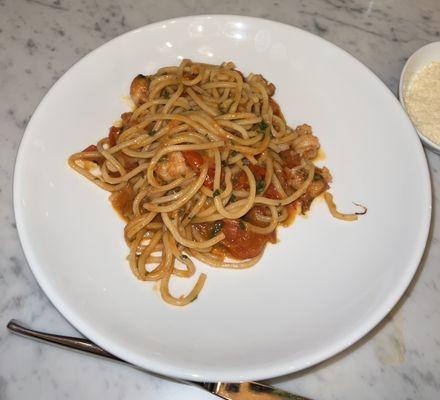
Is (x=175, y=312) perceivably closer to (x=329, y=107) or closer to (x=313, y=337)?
(x=313, y=337)

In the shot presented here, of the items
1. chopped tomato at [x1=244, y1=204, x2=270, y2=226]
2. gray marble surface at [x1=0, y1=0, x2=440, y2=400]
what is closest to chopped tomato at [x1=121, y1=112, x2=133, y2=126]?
gray marble surface at [x1=0, y1=0, x2=440, y2=400]

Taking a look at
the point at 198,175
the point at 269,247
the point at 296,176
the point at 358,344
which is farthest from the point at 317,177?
the point at 358,344

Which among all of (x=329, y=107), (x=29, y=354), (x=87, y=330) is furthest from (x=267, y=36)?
(x=29, y=354)

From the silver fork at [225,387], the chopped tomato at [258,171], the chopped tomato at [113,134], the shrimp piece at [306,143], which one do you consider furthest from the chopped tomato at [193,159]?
the silver fork at [225,387]

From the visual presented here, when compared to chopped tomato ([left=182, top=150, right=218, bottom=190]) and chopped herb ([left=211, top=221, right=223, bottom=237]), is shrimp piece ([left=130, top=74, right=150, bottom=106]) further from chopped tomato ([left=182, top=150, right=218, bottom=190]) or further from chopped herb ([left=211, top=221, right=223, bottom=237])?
chopped herb ([left=211, top=221, right=223, bottom=237])

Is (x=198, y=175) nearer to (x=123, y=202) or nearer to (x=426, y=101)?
(x=123, y=202)
